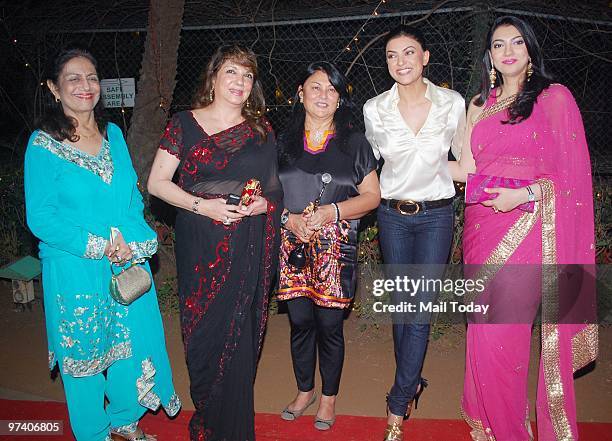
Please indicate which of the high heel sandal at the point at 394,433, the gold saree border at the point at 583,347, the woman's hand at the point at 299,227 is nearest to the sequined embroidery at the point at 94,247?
the woman's hand at the point at 299,227

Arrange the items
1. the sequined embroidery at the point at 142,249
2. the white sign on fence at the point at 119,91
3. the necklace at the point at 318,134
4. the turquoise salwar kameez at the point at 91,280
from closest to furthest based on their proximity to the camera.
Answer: the turquoise salwar kameez at the point at 91,280
the sequined embroidery at the point at 142,249
the necklace at the point at 318,134
the white sign on fence at the point at 119,91

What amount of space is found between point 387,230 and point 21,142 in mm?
6408

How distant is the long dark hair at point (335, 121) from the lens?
2.86 m

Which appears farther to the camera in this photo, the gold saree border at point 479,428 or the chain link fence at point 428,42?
the chain link fence at point 428,42

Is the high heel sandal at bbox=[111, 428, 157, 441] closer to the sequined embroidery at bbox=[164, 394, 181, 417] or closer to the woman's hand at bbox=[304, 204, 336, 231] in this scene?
the sequined embroidery at bbox=[164, 394, 181, 417]

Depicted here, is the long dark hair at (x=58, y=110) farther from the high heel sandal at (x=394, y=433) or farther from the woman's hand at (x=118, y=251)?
the high heel sandal at (x=394, y=433)

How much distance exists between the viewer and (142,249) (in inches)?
108

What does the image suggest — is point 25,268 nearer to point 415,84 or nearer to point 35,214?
point 35,214

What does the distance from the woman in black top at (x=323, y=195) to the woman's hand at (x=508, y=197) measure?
0.61 metres

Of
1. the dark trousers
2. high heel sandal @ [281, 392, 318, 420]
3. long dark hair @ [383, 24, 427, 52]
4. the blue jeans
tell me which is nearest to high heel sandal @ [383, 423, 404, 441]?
the blue jeans

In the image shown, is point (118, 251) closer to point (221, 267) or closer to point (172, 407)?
point (221, 267)

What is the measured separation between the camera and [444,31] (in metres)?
4.97

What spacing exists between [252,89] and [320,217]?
767 millimetres

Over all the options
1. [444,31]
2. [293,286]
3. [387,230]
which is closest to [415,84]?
[387,230]
